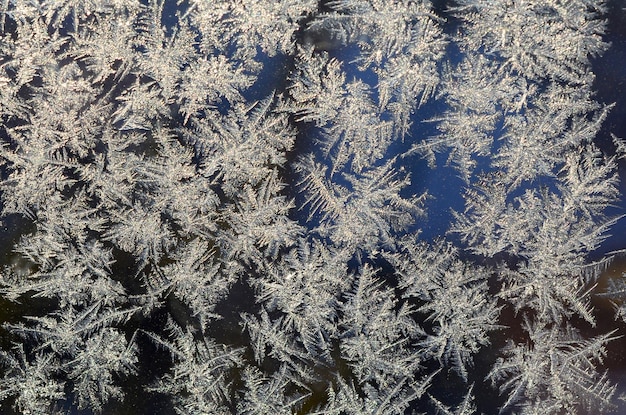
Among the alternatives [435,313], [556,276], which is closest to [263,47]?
[435,313]

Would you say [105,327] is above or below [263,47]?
below

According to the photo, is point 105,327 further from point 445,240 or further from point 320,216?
point 445,240

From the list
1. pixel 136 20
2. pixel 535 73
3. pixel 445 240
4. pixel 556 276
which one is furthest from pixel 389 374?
pixel 136 20

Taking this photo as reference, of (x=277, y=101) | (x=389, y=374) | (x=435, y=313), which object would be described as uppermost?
(x=277, y=101)

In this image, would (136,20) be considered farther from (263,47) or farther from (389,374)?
(389,374)

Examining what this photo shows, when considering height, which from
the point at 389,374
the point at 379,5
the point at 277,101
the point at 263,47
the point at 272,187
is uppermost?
the point at 379,5

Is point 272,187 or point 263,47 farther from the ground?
point 263,47
